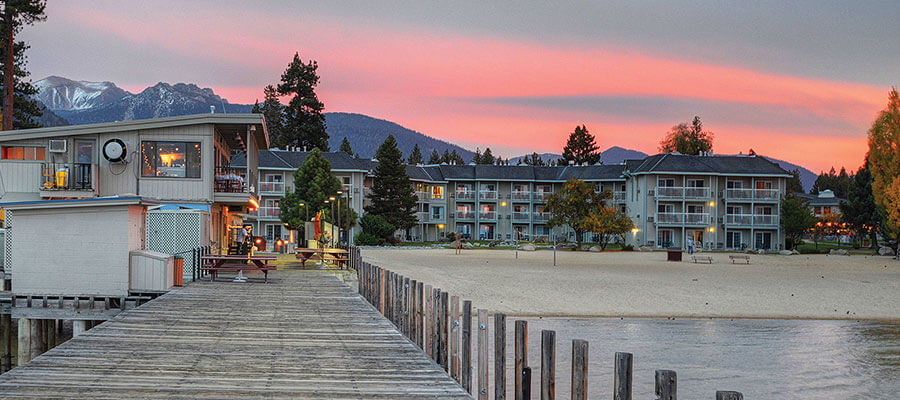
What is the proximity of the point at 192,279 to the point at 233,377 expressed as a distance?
1500 cm

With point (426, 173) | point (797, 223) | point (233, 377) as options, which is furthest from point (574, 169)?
point (233, 377)

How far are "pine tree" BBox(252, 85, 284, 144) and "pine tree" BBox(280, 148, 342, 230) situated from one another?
197ft

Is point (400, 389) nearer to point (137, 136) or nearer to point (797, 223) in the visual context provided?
point (137, 136)

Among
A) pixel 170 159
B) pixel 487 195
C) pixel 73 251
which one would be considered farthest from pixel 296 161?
pixel 73 251

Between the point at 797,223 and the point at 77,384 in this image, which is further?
the point at 797,223

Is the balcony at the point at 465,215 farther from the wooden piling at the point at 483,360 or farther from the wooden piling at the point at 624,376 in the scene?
the wooden piling at the point at 624,376

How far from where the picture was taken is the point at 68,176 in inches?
1211

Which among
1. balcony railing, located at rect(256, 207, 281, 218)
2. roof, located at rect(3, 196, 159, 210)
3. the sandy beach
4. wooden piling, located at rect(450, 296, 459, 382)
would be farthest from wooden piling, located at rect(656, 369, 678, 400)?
balcony railing, located at rect(256, 207, 281, 218)

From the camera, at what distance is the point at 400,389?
930cm

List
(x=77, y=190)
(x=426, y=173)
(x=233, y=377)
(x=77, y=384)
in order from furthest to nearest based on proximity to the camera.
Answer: (x=426, y=173), (x=77, y=190), (x=233, y=377), (x=77, y=384)

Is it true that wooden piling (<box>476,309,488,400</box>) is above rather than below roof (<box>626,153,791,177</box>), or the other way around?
below

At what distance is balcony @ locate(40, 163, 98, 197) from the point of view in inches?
1203

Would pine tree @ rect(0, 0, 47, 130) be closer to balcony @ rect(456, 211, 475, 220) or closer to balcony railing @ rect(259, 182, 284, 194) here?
balcony railing @ rect(259, 182, 284, 194)

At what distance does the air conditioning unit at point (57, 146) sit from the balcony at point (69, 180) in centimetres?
54
